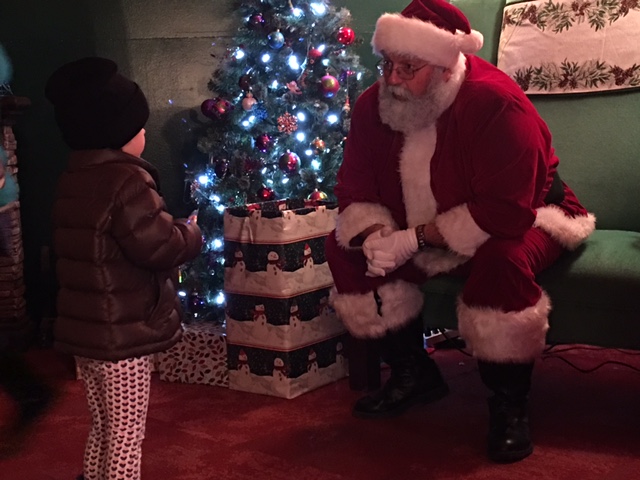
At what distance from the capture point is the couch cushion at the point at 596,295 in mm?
1951

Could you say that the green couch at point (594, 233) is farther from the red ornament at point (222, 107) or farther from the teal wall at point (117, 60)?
the teal wall at point (117, 60)

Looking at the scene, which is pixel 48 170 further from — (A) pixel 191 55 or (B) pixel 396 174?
(B) pixel 396 174

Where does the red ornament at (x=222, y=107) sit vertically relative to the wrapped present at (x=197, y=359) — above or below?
above

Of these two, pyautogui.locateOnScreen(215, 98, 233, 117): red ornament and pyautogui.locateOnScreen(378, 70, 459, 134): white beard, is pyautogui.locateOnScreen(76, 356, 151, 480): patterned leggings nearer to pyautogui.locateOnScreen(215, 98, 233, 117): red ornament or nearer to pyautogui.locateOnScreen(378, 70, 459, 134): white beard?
pyautogui.locateOnScreen(378, 70, 459, 134): white beard

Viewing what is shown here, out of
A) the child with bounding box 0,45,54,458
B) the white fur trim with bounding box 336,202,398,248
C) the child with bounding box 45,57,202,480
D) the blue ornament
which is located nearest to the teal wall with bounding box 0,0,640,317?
the blue ornament

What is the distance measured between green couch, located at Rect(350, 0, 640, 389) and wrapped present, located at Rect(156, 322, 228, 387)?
0.47 meters

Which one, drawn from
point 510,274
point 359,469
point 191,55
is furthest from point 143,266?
point 191,55

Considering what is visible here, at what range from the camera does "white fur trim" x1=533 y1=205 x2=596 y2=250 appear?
207 cm

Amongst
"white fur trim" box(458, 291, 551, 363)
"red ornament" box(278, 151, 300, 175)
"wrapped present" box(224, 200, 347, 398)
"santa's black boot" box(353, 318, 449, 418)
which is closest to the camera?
"white fur trim" box(458, 291, 551, 363)

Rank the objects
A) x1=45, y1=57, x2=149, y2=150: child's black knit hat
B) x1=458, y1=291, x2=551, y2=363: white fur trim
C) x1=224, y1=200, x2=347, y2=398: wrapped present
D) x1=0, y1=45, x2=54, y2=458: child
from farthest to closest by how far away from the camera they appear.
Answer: x1=224, y1=200, x2=347, y2=398: wrapped present < x1=458, y1=291, x2=551, y2=363: white fur trim < x1=45, y1=57, x2=149, y2=150: child's black knit hat < x1=0, y1=45, x2=54, y2=458: child

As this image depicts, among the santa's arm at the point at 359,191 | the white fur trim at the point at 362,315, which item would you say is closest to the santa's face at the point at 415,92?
the santa's arm at the point at 359,191

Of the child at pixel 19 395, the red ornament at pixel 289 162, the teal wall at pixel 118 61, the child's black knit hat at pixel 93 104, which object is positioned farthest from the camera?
the teal wall at pixel 118 61

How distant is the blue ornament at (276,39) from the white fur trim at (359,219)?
909 mm

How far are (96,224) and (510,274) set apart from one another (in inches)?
39.5
